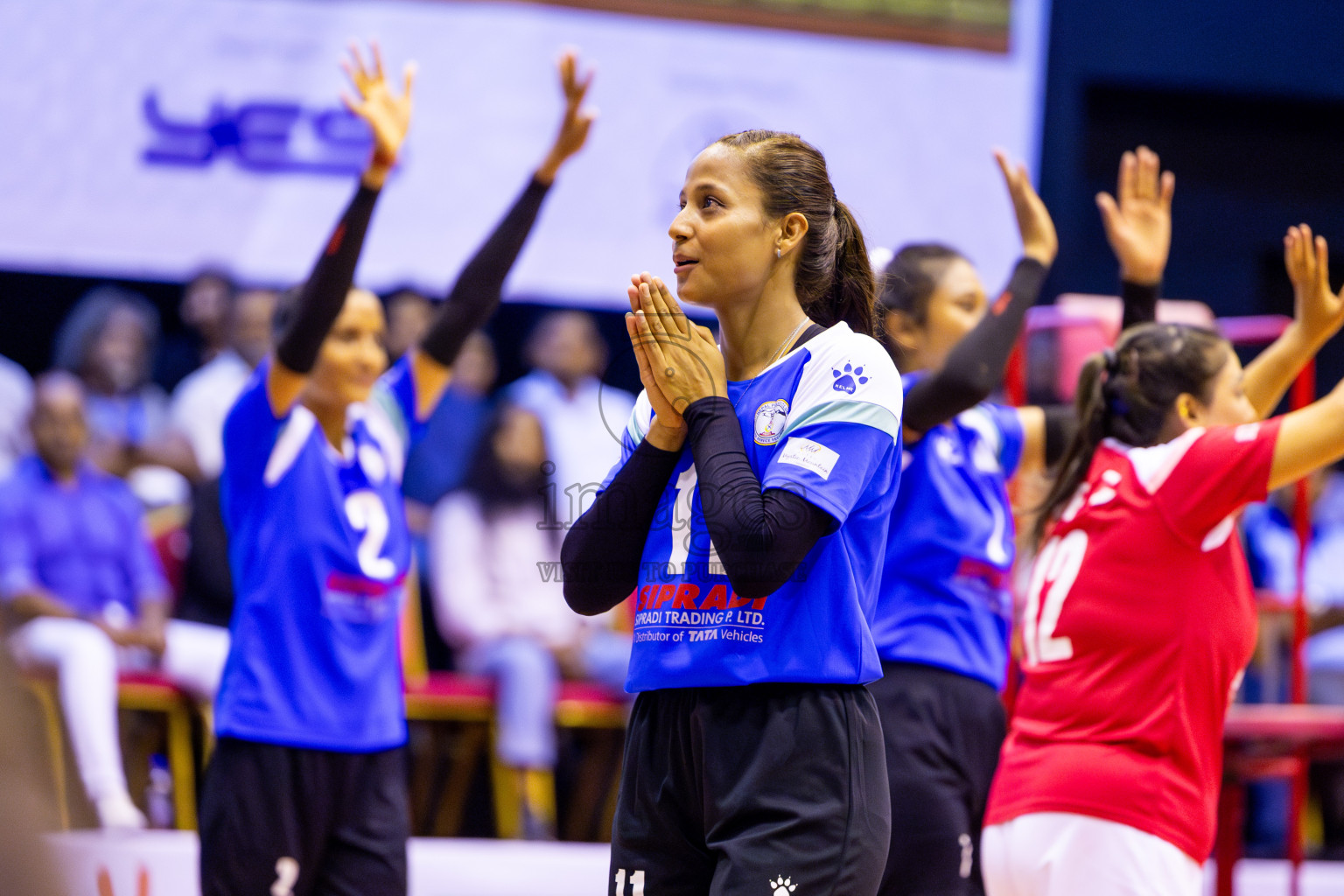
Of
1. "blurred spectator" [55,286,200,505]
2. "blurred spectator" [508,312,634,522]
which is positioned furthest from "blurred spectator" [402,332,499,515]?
"blurred spectator" [55,286,200,505]

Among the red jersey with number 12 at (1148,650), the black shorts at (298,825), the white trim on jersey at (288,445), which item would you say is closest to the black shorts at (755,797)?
the red jersey with number 12 at (1148,650)

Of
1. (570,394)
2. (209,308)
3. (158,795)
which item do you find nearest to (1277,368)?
(570,394)

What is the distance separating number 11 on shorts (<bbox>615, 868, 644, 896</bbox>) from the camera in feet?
5.57

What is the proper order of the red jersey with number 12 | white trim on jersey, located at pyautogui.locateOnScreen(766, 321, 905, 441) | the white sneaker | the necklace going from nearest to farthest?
white trim on jersey, located at pyautogui.locateOnScreen(766, 321, 905, 441) → the necklace → the red jersey with number 12 → the white sneaker

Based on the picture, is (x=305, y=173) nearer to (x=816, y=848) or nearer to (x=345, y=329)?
(x=345, y=329)

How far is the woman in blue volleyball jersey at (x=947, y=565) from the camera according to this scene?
8.64 ft

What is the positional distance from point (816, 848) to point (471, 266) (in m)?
1.78

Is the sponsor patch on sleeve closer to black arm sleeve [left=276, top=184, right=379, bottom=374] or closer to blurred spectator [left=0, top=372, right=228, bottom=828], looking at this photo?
black arm sleeve [left=276, top=184, right=379, bottom=374]

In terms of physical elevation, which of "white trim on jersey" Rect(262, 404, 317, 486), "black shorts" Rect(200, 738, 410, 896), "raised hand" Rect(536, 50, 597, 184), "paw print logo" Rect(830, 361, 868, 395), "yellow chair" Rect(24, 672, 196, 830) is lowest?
"yellow chair" Rect(24, 672, 196, 830)

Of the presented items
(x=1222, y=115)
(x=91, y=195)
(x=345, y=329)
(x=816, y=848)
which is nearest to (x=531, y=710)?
(x=345, y=329)

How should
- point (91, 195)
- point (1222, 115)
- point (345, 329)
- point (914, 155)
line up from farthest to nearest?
1. point (1222, 115)
2. point (914, 155)
3. point (91, 195)
4. point (345, 329)

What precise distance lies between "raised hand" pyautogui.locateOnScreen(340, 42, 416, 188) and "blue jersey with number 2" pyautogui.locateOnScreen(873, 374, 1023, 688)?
1209mm

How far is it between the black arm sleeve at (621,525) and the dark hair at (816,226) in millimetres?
340

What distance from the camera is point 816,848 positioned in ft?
5.34
